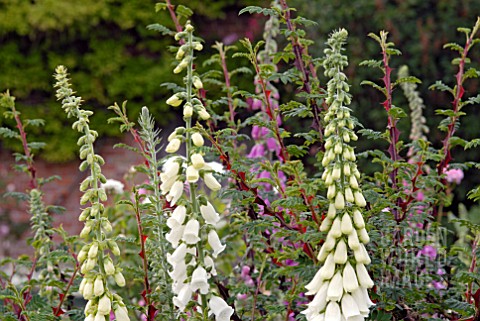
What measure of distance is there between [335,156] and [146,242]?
0.82m

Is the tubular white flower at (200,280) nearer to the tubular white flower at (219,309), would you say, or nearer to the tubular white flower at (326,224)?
the tubular white flower at (219,309)

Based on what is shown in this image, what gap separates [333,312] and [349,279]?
0.27 ft

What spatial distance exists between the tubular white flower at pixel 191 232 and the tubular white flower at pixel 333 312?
1.10ft

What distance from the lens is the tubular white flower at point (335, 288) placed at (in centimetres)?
158

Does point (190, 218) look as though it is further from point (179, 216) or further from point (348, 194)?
point (348, 194)

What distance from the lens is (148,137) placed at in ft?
6.83

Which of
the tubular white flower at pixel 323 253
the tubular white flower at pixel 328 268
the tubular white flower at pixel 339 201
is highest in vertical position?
the tubular white flower at pixel 339 201

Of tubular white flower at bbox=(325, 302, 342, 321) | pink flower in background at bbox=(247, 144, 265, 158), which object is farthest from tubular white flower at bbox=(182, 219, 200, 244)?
pink flower in background at bbox=(247, 144, 265, 158)

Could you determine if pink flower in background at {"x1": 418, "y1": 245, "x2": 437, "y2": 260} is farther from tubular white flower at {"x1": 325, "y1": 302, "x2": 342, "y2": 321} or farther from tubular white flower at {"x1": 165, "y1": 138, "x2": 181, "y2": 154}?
tubular white flower at {"x1": 165, "y1": 138, "x2": 181, "y2": 154}

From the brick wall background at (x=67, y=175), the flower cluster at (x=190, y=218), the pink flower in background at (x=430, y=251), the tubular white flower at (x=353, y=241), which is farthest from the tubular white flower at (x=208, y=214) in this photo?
the brick wall background at (x=67, y=175)

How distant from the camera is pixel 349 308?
1579 mm

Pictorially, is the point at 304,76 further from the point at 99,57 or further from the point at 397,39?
the point at 99,57

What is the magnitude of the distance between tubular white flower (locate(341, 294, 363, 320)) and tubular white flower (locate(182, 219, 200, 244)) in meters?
0.36

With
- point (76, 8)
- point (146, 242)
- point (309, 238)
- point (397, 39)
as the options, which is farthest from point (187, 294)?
point (76, 8)
